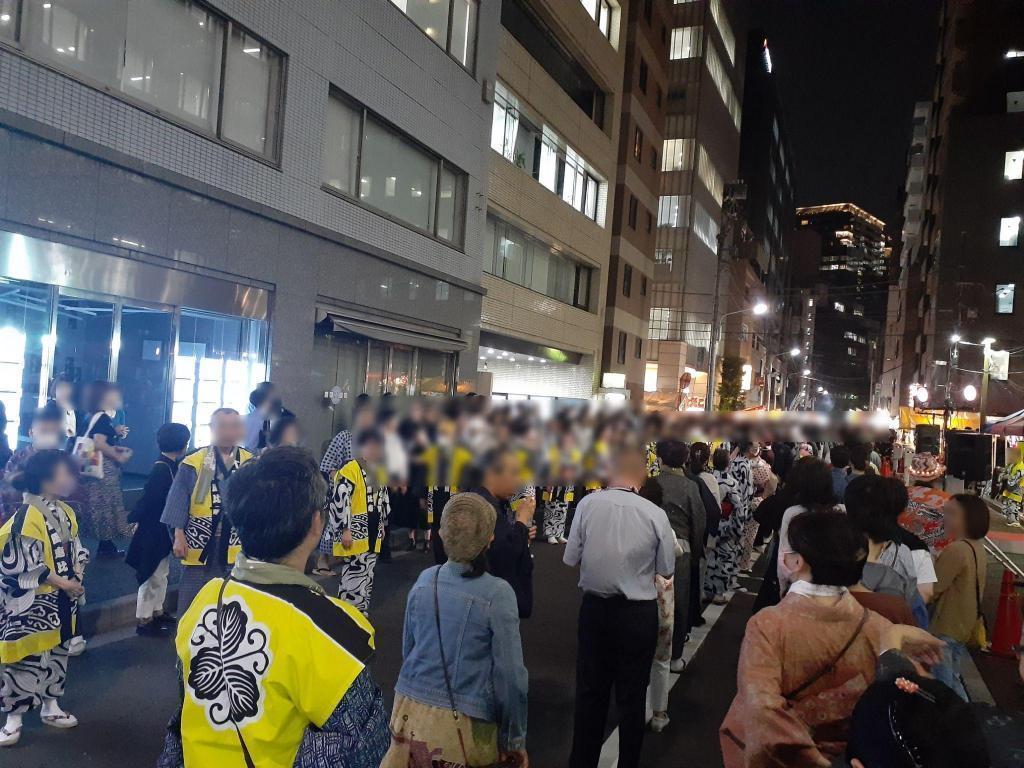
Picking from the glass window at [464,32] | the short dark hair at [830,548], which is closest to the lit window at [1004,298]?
the glass window at [464,32]

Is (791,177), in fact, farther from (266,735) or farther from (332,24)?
(266,735)

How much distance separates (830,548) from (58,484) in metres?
4.41

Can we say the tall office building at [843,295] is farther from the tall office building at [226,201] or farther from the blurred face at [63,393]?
the blurred face at [63,393]

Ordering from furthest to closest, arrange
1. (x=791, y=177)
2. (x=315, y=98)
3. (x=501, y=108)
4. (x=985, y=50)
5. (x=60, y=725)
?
1. (x=791, y=177)
2. (x=985, y=50)
3. (x=501, y=108)
4. (x=315, y=98)
5. (x=60, y=725)

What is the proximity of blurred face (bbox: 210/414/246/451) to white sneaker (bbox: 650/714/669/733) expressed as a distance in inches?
146

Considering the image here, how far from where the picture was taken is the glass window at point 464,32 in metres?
15.7

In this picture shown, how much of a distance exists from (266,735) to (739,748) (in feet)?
5.30

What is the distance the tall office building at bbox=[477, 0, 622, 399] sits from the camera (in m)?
19.7

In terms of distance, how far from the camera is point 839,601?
8.65 ft

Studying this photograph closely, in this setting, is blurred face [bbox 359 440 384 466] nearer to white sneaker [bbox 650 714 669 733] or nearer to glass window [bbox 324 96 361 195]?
white sneaker [bbox 650 714 669 733]

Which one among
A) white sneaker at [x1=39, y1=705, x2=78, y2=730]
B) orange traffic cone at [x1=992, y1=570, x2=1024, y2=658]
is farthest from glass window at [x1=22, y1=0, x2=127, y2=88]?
orange traffic cone at [x1=992, y1=570, x2=1024, y2=658]

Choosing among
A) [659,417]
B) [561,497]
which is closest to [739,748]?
[659,417]

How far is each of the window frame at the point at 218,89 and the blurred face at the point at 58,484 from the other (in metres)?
5.18

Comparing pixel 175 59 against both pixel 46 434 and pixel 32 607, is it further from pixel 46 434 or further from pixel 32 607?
pixel 32 607
